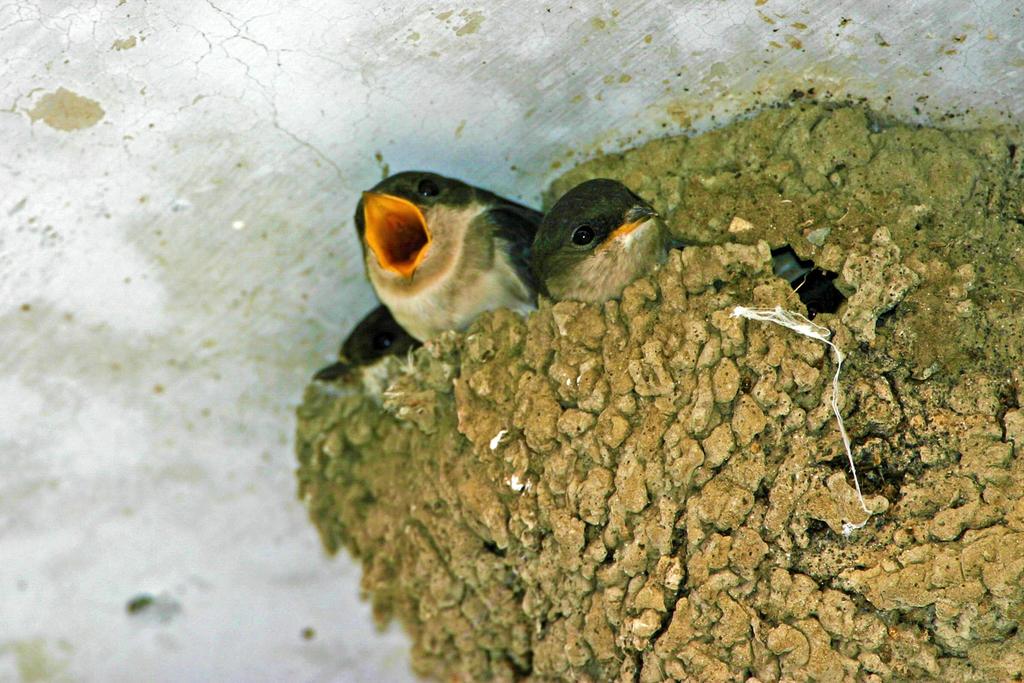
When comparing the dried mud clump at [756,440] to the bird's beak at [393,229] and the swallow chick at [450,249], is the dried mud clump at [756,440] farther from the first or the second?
the bird's beak at [393,229]

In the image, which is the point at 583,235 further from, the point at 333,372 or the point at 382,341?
the point at 333,372

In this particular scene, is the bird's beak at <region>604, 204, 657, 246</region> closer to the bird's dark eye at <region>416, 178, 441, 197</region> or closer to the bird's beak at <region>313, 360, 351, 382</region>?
the bird's dark eye at <region>416, 178, 441, 197</region>

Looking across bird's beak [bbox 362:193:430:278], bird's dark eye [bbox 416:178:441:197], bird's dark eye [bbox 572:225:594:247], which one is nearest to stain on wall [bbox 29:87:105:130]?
bird's beak [bbox 362:193:430:278]

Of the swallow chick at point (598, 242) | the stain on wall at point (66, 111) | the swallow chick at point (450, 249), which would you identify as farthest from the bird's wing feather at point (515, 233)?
the stain on wall at point (66, 111)

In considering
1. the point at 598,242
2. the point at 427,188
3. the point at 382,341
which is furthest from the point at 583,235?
the point at 382,341

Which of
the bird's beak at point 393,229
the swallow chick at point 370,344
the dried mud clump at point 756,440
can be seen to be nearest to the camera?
the dried mud clump at point 756,440

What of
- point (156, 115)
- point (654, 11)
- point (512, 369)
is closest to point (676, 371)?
point (512, 369)
